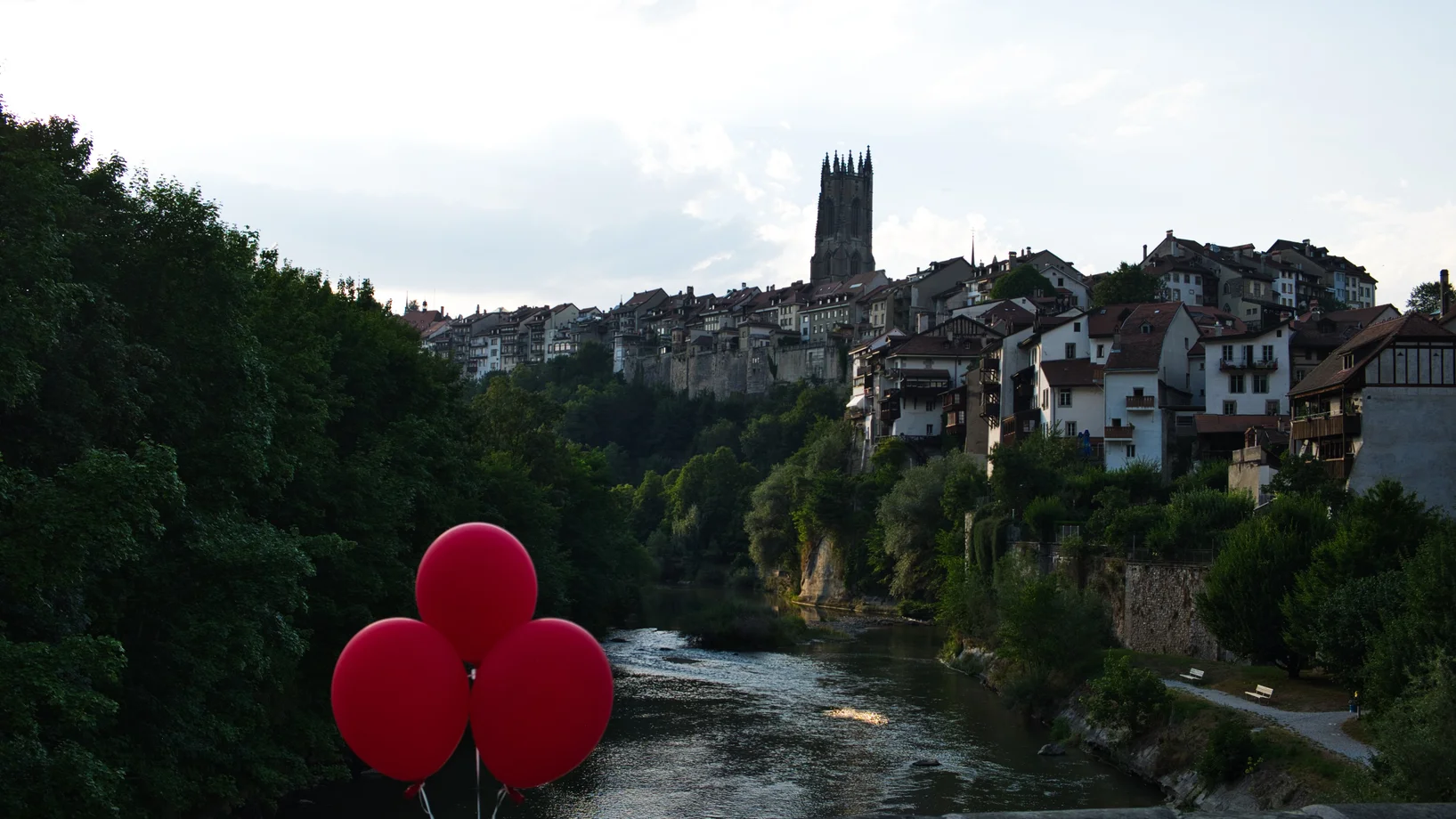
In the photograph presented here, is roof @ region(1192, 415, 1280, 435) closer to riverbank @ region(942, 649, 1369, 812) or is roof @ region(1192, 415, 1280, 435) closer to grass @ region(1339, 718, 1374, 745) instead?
riverbank @ region(942, 649, 1369, 812)

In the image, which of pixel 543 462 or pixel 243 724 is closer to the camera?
pixel 243 724

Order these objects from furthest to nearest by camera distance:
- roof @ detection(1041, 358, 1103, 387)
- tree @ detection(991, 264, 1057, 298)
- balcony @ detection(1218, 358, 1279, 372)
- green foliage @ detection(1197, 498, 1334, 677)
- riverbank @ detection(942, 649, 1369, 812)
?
tree @ detection(991, 264, 1057, 298) < roof @ detection(1041, 358, 1103, 387) < balcony @ detection(1218, 358, 1279, 372) < green foliage @ detection(1197, 498, 1334, 677) < riverbank @ detection(942, 649, 1369, 812)

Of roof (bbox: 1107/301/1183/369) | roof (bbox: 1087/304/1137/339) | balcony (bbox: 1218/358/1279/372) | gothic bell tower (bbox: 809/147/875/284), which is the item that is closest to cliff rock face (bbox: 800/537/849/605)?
roof (bbox: 1087/304/1137/339)

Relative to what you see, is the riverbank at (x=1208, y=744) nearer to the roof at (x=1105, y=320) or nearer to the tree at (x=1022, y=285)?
the roof at (x=1105, y=320)

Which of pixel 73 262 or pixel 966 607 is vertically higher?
pixel 73 262

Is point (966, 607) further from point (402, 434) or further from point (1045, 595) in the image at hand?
point (402, 434)

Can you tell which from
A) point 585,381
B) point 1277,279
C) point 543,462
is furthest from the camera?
point 585,381

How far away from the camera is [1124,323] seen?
2351 inches

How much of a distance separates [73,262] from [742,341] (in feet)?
355

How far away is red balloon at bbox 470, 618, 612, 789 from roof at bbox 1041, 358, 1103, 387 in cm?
5062

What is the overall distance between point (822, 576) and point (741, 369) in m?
56.5

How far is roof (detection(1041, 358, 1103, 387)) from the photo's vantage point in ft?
183

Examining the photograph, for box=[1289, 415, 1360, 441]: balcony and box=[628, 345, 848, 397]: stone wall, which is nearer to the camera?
box=[1289, 415, 1360, 441]: balcony

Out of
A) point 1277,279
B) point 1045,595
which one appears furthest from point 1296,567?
point 1277,279
